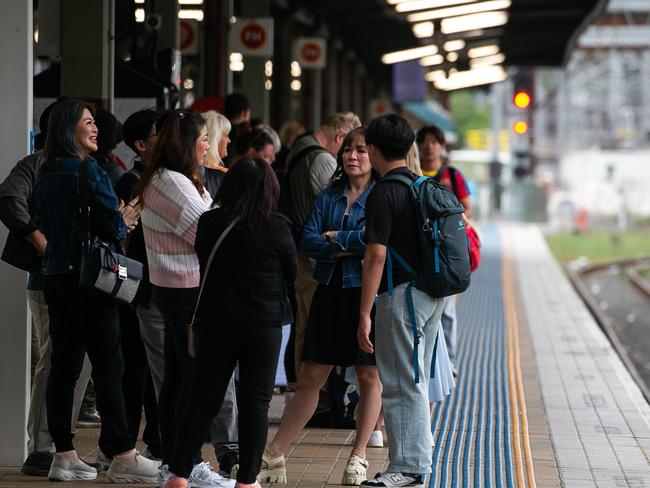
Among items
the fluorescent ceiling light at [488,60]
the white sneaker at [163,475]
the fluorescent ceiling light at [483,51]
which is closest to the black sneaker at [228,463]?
the white sneaker at [163,475]

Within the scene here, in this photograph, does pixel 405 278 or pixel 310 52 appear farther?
pixel 310 52

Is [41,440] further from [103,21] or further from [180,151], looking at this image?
[103,21]

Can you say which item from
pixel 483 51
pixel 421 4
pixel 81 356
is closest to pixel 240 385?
pixel 81 356

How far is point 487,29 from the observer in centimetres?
2597

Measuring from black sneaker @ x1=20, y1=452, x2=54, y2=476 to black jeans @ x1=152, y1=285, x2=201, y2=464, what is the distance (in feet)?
2.30

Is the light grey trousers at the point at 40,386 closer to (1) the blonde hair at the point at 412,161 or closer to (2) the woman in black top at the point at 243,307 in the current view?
(2) the woman in black top at the point at 243,307

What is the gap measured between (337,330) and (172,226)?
1.17 meters

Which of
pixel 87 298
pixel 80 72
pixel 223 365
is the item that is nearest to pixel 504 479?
pixel 223 365

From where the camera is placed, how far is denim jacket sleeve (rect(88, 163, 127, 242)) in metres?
6.40

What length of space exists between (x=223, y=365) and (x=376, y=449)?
2174mm

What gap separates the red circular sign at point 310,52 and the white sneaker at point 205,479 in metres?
14.4

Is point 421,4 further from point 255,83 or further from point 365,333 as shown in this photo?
point 365,333

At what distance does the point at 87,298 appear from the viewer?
6.47 m

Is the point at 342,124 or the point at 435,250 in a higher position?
the point at 342,124
